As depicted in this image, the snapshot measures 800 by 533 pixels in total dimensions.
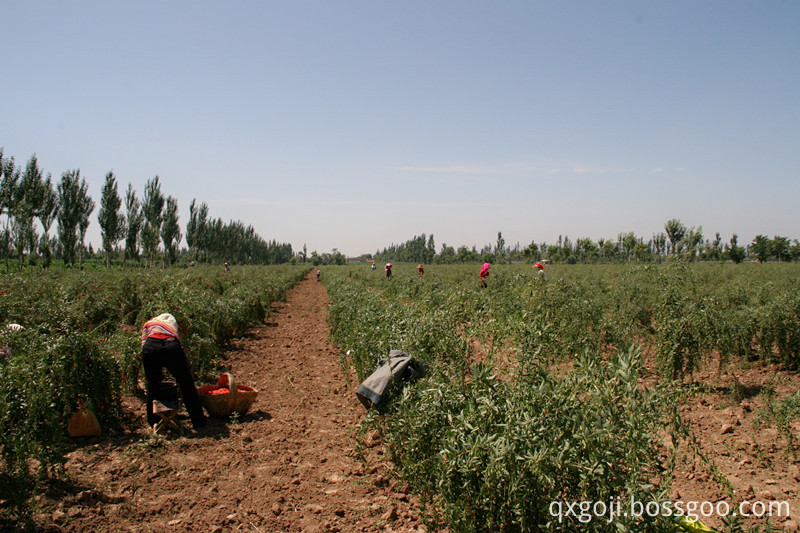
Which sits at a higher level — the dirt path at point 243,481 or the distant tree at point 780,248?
the distant tree at point 780,248

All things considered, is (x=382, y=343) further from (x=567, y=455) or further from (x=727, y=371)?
(x=727, y=371)

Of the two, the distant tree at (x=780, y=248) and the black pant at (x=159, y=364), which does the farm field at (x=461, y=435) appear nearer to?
the black pant at (x=159, y=364)

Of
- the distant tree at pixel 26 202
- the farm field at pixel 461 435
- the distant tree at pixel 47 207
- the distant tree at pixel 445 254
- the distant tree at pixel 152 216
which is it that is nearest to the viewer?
the farm field at pixel 461 435

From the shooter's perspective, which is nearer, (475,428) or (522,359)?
(475,428)

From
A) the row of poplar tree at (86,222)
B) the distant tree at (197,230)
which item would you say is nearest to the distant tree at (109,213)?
the row of poplar tree at (86,222)

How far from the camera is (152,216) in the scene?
4412cm

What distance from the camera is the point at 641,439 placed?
7.14 feet

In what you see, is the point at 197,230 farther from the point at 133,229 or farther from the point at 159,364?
the point at 159,364

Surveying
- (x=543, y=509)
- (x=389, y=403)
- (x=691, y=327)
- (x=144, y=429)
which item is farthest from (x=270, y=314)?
(x=543, y=509)

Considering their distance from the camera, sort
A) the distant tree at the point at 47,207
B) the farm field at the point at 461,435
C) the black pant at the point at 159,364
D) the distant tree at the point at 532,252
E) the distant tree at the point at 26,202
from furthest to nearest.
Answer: the distant tree at the point at 532,252, the distant tree at the point at 47,207, the distant tree at the point at 26,202, the black pant at the point at 159,364, the farm field at the point at 461,435

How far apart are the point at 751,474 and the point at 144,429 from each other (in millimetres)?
Answer: 6778

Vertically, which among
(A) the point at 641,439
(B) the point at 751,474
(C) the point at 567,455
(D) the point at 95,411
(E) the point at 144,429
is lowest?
(B) the point at 751,474

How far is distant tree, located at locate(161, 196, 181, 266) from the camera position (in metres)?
47.7

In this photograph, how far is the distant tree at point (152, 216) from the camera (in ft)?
141
